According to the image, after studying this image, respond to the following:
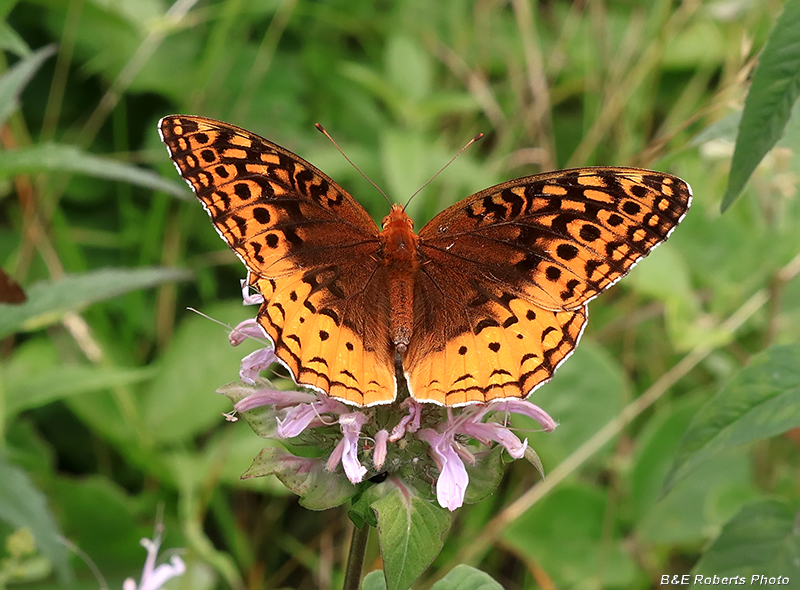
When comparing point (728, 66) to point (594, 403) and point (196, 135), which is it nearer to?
point (594, 403)

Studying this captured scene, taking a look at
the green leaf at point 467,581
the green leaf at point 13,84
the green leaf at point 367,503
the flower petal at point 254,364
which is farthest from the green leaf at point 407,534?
the green leaf at point 13,84

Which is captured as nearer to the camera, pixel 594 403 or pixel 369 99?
pixel 594 403

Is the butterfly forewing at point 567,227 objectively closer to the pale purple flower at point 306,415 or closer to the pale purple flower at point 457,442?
the pale purple flower at point 457,442

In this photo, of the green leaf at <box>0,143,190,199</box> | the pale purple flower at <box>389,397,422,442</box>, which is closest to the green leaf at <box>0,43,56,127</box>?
the green leaf at <box>0,143,190,199</box>

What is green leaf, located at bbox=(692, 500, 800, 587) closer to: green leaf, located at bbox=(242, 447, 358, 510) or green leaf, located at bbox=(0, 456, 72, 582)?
green leaf, located at bbox=(242, 447, 358, 510)

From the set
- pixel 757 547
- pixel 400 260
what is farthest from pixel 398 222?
pixel 757 547

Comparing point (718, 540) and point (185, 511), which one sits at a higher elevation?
point (185, 511)

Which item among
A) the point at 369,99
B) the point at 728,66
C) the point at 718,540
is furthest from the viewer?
the point at 369,99

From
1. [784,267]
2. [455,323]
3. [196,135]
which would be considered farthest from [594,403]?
[196,135]
